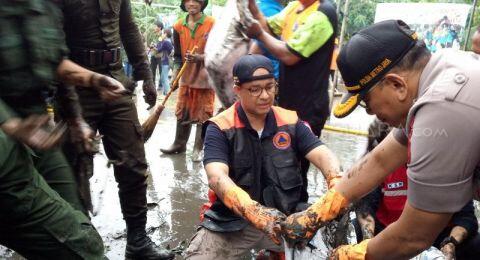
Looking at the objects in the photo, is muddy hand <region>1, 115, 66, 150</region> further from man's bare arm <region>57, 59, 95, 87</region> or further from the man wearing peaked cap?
the man wearing peaked cap

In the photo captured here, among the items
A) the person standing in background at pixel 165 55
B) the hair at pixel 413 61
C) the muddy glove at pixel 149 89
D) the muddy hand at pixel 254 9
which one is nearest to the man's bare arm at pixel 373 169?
the hair at pixel 413 61

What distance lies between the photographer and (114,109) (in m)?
2.79

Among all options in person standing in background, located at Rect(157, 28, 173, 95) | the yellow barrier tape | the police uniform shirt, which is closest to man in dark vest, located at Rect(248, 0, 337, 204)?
the police uniform shirt

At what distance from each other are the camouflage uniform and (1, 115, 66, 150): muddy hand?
4 cm

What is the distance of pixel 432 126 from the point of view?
128cm

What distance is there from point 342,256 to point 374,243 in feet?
0.56

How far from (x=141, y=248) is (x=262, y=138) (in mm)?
1079

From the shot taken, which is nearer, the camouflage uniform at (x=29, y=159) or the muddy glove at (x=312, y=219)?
the camouflage uniform at (x=29, y=159)

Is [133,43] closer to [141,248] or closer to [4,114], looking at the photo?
[141,248]

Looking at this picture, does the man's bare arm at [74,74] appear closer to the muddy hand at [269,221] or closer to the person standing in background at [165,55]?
the muddy hand at [269,221]

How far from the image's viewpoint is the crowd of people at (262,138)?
1364mm

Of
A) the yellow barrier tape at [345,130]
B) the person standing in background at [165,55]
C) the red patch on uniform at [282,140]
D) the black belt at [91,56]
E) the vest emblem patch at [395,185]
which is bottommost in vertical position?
the person standing in background at [165,55]

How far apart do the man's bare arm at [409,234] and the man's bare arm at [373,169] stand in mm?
397

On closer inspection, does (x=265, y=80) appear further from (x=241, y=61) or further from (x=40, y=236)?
(x=40, y=236)
